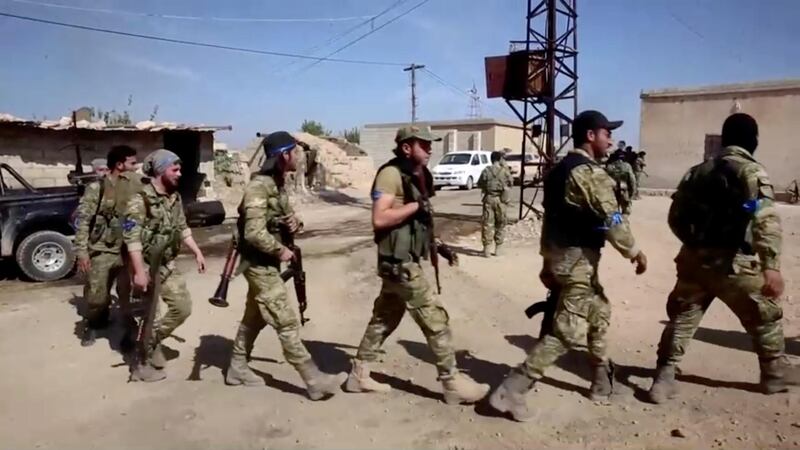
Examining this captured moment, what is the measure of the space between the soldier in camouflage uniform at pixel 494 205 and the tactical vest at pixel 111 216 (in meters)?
5.63

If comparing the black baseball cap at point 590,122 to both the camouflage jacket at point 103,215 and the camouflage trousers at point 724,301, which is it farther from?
the camouflage jacket at point 103,215

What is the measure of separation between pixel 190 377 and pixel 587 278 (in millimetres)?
2867

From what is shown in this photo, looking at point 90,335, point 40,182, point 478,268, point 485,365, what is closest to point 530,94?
point 478,268

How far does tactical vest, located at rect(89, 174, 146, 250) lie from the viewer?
5078 millimetres

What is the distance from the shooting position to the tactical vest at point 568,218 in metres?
3.53

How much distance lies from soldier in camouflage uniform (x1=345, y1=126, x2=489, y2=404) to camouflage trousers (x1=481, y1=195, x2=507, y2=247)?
574 cm

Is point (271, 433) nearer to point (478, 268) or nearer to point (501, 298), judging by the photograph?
point (501, 298)

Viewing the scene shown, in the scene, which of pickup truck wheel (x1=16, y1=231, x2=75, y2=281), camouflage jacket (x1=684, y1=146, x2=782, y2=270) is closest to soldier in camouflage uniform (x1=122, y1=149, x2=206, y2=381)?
camouflage jacket (x1=684, y1=146, x2=782, y2=270)

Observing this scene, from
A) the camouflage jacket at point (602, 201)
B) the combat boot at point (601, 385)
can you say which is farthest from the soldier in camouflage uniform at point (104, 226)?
the combat boot at point (601, 385)

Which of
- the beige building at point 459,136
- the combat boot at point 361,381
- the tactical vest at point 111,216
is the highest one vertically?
the beige building at point 459,136

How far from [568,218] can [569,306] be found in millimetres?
510

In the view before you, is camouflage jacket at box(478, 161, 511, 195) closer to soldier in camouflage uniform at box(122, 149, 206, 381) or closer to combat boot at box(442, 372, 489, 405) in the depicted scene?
soldier in camouflage uniform at box(122, 149, 206, 381)

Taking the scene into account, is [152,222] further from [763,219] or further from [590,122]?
[763,219]

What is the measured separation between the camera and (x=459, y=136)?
35.1 m
